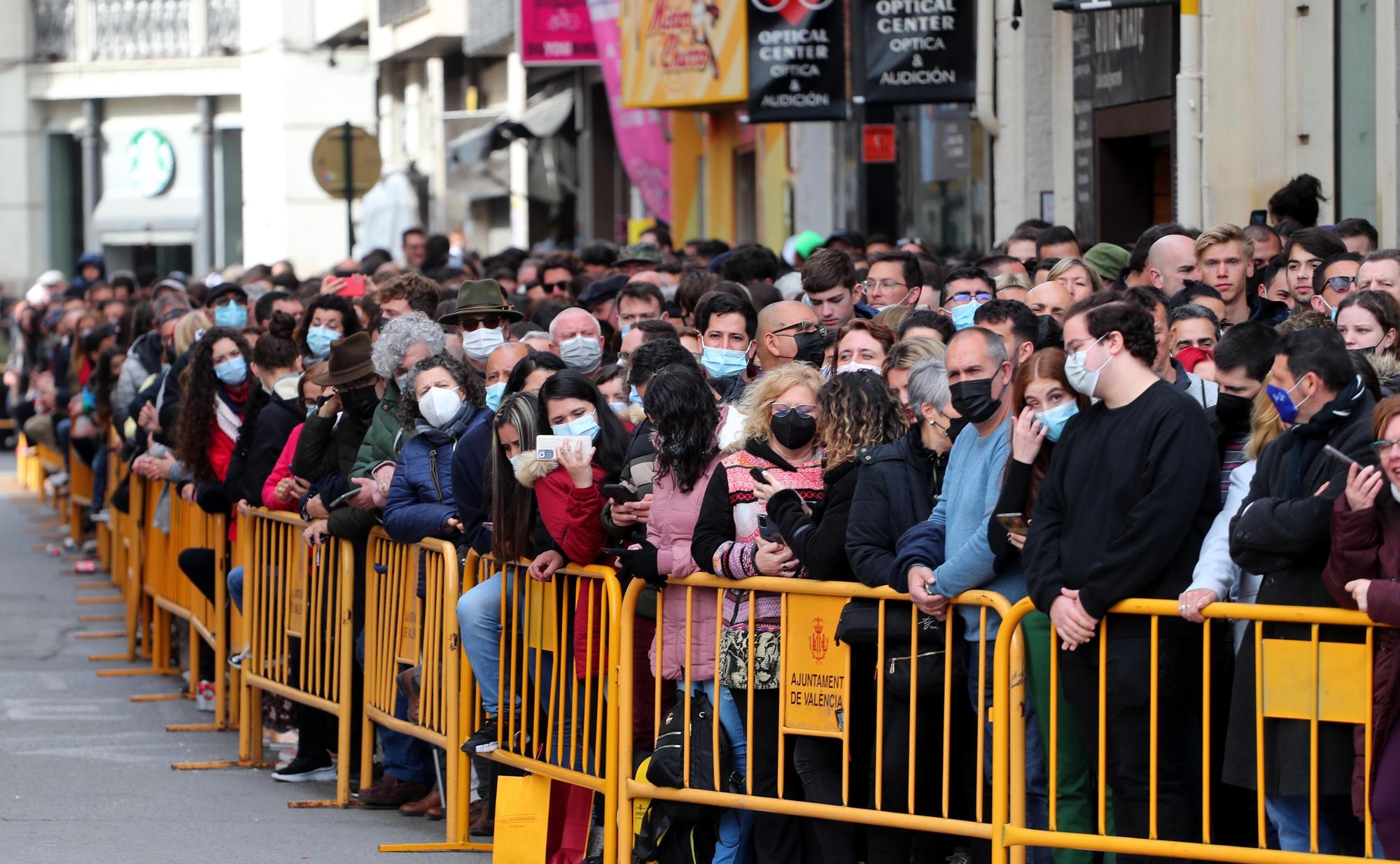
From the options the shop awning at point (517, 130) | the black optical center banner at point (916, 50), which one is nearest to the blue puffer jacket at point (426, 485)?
the black optical center banner at point (916, 50)

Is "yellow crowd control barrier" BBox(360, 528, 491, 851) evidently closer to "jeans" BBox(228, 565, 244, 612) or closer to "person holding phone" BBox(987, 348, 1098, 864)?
"jeans" BBox(228, 565, 244, 612)

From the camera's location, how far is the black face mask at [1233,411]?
6.48m

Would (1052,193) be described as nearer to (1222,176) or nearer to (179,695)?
(1222,176)

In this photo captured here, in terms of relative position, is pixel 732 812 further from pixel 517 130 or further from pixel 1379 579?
pixel 517 130

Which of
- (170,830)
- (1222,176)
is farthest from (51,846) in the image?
(1222,176)

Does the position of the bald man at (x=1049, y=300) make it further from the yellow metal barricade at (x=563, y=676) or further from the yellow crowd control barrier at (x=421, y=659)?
the yellow crowd control barrier at (x=421, y=659)

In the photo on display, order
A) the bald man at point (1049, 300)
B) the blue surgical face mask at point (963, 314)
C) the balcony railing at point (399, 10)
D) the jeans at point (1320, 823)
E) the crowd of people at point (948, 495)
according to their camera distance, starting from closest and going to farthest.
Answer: the jeans at point (1320, 823)
the crowd of people at point (948, 495)
the bald man at point (1049, 300)
the blue surgical face mask at point (963, 314)
the balcony railing at point (399, 10)

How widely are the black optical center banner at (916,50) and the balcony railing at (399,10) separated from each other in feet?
61.7

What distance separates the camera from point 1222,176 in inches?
512

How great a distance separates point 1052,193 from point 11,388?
48.9 ft

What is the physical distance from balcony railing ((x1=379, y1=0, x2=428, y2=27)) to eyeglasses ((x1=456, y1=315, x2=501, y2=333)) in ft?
80.8

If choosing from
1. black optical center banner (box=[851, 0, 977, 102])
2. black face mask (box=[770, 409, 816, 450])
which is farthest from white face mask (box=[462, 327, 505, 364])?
black optical center banner (box=[851, 0, 977, 102])

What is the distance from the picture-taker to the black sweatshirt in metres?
6.00

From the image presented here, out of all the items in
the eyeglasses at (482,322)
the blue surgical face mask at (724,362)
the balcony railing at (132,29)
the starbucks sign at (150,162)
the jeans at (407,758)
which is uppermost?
the balcony railing at (132,29)
